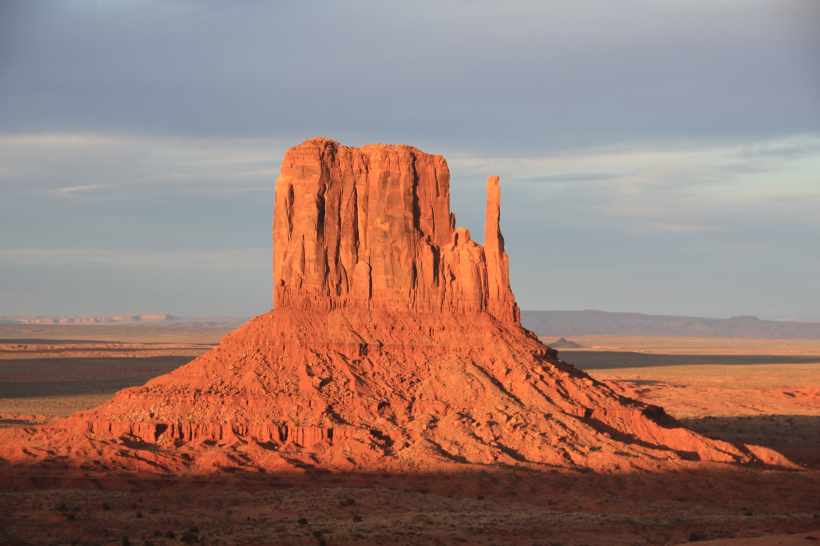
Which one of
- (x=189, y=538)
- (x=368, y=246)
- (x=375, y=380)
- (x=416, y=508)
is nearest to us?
(x=189, y=538)

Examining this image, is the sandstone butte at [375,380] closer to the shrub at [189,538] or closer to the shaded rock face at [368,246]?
the shaded rock face at [368,246]

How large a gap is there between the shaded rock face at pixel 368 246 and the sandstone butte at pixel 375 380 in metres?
0.09

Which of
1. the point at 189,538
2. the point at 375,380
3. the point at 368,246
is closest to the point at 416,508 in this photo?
the point at 189,538

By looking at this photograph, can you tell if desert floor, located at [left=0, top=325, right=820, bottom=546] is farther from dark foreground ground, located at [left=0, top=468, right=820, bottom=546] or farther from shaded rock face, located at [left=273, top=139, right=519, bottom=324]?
shaded rock face, located at [left=273, top=139, right=519, bottom=324]

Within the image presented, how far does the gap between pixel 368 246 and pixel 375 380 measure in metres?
8.91

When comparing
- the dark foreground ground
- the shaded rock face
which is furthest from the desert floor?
the shaded rock face

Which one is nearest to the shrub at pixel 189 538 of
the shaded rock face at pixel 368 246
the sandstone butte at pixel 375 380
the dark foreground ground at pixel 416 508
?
the dark foreground ground at pixel 416 508

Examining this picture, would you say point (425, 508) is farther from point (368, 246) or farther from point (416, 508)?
point (368, 246)

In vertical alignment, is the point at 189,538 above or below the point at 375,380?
below

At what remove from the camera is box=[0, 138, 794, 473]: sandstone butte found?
47094 mm

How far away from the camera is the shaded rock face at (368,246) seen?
2175 inches

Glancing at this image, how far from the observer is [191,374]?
52344 millimetres

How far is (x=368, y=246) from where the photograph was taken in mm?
55938

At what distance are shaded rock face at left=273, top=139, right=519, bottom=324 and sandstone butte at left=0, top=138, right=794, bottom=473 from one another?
0.29ft
